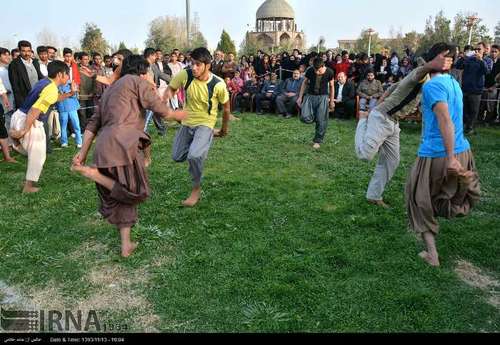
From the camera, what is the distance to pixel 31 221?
211 inches

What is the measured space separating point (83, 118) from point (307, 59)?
8201 millimetres

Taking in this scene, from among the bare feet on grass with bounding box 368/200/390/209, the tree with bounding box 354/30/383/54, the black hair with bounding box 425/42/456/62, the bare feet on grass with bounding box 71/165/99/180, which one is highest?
the tree with bounding box 354/30/383/54

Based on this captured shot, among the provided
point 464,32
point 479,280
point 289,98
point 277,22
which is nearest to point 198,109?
point 479,280

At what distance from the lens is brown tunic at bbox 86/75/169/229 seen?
405 cm

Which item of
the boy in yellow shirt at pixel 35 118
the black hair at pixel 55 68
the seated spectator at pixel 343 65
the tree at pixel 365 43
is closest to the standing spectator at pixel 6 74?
the boy in yellow shirt at pixel 35 118

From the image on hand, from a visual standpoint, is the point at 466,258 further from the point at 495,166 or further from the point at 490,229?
the point at 495,166

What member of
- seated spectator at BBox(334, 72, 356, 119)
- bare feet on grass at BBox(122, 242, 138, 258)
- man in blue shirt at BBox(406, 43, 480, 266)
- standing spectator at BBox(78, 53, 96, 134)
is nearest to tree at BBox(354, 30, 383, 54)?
seated spectator at BBox(334, 72, 356, 119)

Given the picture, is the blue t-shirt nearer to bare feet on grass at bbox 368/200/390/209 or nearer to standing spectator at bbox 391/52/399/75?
bare feet on grass at bbox 368/200/390/209

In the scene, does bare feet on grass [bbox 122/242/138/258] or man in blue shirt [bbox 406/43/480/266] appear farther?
bare feet on grass [bbox 122/242/138/258]

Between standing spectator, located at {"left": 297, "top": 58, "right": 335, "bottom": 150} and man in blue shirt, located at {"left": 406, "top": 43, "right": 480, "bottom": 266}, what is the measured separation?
4.95 metres

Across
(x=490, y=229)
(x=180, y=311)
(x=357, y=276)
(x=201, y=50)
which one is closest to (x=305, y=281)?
(x=357, y=276)

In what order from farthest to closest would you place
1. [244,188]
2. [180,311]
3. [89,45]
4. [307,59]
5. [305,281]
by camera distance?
1. [89,45]
2. [307,59]
3. [244,188]
4. [305,281]
5. [180,311]

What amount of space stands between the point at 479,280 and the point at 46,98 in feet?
17.4

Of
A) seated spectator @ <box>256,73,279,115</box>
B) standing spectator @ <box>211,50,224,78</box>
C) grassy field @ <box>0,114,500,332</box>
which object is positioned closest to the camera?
grassy field @ <box>0,114,500,332</box>
